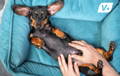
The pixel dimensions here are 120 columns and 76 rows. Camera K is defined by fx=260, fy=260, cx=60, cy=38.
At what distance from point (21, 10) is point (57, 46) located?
1.16 ft

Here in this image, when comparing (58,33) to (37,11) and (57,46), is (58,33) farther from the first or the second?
(37,11)

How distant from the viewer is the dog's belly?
1807 mm

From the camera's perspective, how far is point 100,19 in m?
2.04

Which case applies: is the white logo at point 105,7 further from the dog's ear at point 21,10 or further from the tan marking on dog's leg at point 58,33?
the dog's ear at point 21,10

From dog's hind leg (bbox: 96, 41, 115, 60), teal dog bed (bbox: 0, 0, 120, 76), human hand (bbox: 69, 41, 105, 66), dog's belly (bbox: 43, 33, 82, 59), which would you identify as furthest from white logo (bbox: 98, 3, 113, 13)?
human hand (bbox: 69, 41, 105, 66)

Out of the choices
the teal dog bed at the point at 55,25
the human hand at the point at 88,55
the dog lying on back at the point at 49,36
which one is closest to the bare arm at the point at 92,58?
the human hand at the point at 88,55

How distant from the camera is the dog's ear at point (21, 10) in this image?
177cm

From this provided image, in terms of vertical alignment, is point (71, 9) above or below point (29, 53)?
above

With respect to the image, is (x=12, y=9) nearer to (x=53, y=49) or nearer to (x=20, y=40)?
(x=20, y=40)

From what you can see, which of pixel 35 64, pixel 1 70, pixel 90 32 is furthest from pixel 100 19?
pixel 1 70

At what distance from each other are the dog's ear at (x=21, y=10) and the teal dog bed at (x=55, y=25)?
3.4 inches

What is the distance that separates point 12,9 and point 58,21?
417 mm

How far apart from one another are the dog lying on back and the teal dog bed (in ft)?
0.30

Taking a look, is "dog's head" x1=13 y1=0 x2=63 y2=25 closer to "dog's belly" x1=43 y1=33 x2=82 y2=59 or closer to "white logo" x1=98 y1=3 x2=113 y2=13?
"dog's belly" x1=43 y1=33 x2=82 y2=59
